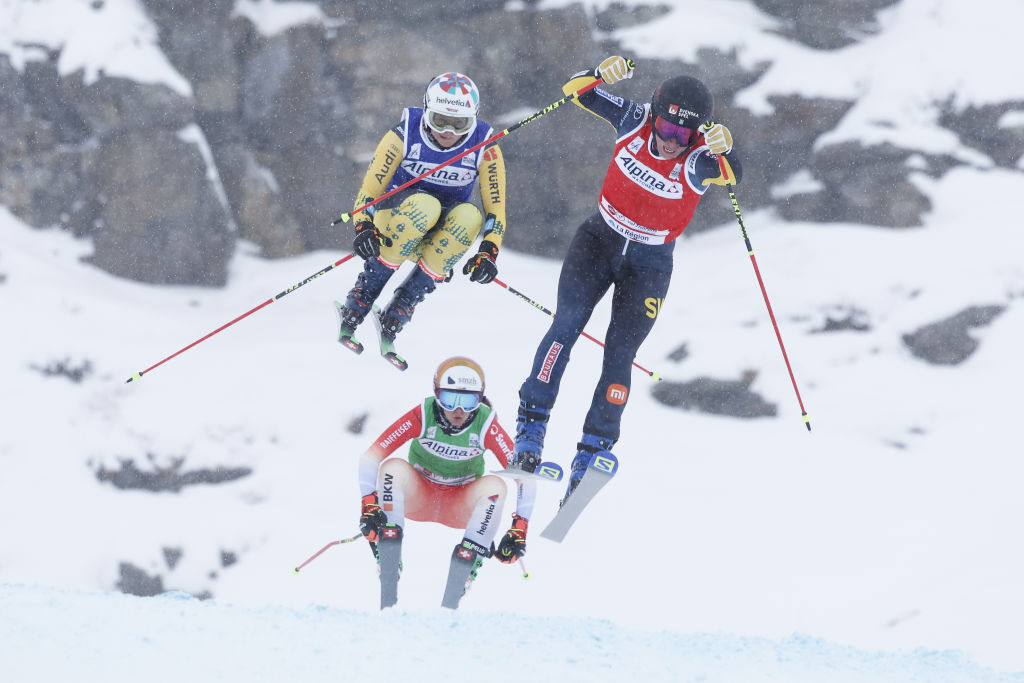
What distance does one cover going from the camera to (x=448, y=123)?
6.44 metres

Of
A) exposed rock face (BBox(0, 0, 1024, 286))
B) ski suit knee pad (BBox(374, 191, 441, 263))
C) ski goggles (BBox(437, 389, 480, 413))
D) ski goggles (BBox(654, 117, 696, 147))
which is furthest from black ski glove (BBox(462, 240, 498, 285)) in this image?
exposed rock face (BBox(0, 0, 1024, 286))

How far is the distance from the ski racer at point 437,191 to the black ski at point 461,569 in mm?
1772

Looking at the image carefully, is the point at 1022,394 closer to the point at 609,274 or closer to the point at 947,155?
the point at 947,155

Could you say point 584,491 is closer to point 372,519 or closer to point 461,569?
point 461,569

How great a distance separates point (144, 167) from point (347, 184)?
3.52 meters

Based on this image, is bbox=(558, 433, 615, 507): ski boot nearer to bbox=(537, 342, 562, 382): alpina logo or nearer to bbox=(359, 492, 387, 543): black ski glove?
bbox=(537, 342, 562, 382): alpina logo

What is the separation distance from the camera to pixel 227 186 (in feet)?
58.7

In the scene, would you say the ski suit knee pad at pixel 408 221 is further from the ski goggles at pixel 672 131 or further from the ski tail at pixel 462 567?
the ski tail at pixel 462 567

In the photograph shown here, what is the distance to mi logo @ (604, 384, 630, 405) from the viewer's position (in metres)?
5.88

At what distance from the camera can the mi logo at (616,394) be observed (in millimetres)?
5883

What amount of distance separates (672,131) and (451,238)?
75.6 inches

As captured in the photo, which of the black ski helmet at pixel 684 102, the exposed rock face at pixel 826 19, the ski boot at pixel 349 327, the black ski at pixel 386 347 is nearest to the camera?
the black ski helmet at pixel 684 102

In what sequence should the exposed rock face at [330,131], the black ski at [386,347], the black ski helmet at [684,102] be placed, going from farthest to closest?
the exposed rock face at [330,131], the black ski at [386,347], the black ski helmet at [684,102]

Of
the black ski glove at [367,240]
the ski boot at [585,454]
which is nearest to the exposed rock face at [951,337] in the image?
the ski boot at [585,454]
